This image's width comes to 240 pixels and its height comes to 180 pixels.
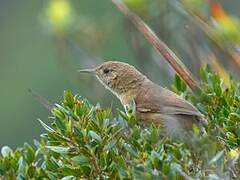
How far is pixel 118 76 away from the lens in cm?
655

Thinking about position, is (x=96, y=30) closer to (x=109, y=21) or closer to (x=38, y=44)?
(x=109, y=21)

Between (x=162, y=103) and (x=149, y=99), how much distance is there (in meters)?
0.18

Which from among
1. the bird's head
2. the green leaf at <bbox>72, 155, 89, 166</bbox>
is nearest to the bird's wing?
the bird's head

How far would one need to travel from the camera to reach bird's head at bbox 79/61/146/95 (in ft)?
20.9

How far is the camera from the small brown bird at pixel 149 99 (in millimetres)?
5098

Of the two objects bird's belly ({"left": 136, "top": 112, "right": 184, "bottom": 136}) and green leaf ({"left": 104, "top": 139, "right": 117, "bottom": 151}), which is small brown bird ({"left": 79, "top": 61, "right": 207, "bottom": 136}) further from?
green leaf ({"left": 104, "top": 139, "right": 117, "bottom": 151})

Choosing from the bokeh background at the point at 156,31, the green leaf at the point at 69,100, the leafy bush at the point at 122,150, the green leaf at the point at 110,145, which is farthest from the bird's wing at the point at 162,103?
the green leaf at the point at 110,145

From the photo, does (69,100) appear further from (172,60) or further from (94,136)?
(172,60)

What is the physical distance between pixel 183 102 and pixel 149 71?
2785 millimetres

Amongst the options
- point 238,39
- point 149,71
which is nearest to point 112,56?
point 149,71

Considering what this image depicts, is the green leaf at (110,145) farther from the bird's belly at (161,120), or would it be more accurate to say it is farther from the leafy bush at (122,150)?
the bird's belly at (161,120)

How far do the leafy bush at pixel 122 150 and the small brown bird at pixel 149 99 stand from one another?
267 millimetres

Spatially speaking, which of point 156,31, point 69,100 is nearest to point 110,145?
point 69,100

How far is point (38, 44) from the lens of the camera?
23.2 metres
